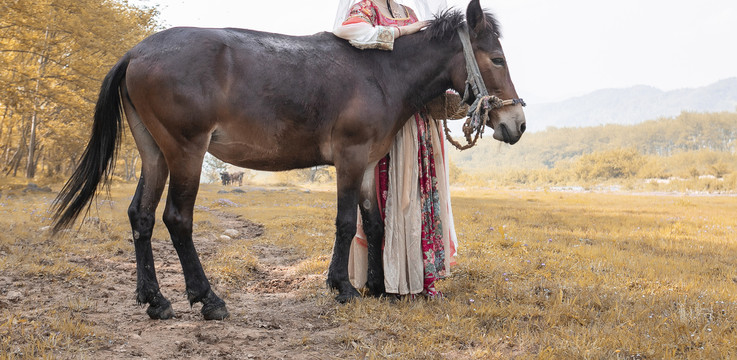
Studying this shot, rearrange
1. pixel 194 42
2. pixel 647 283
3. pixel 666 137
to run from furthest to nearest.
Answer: pixel 666 137 → pixel 647 283 → pixel 194 42

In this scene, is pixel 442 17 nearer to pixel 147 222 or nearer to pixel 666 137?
pixel 147 222

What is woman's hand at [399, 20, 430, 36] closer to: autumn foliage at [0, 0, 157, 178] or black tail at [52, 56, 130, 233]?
black tail at [52, 56, 130, 233]

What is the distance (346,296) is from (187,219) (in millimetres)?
1426

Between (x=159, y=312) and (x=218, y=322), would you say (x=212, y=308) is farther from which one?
(x=159, y=312)

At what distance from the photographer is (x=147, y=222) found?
348 centimetres

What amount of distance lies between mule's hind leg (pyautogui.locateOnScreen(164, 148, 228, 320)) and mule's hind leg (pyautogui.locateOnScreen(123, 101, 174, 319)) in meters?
0.22

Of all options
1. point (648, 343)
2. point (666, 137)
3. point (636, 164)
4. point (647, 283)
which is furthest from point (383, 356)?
point (666, 137)

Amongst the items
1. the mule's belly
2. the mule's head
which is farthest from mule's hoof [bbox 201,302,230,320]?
the mule's head

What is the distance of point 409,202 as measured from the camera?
4.11m

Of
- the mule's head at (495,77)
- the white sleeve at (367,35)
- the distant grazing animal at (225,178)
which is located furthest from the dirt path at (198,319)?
the distant grazing animal at (225,178)

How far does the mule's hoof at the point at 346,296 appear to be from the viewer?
381 centimetres

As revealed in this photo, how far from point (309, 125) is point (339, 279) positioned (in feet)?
4.39

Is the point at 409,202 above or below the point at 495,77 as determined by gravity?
below

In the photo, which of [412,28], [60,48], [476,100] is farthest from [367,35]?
[60,48]
